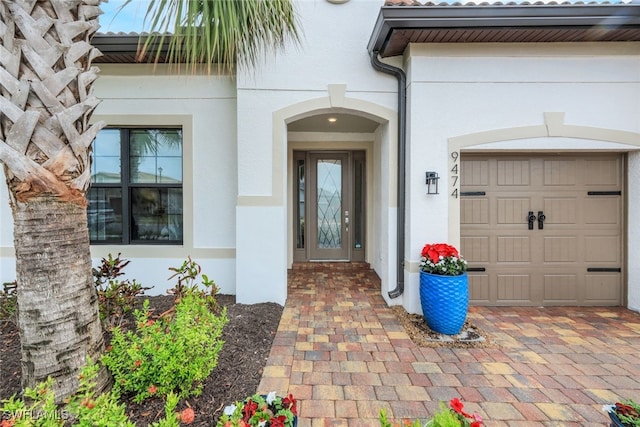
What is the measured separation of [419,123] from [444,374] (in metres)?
3.01

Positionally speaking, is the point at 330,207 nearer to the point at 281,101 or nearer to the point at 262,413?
the point at 281,101

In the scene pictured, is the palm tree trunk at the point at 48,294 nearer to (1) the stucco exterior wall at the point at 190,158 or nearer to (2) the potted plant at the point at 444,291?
(1) the stucco exterior wall at the point at 190,158

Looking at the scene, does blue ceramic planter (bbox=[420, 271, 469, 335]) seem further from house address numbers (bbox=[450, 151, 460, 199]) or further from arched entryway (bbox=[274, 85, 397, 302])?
arched entryway (bbox=[274, 85, 397, 302])

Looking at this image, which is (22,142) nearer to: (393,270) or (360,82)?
(360,82)

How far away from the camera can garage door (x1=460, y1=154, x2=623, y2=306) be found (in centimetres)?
444

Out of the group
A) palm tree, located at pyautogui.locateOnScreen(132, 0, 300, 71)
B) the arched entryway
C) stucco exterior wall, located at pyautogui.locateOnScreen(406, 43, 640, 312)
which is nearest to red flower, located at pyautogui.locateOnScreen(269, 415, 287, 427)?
palm tree, located at pyautogui.locateOnScreen(132, 0, 300, 71)

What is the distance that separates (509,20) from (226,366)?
4868mm

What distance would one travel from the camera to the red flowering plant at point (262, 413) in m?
1.55

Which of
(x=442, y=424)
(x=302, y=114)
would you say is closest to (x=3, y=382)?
(x=442, y=424)

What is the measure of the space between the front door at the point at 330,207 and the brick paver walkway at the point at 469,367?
114 inches

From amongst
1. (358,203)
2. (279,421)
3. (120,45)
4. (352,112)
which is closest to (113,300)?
(279,421)

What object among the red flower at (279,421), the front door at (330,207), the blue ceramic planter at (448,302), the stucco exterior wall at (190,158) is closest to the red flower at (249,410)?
the red flower at (279,421)

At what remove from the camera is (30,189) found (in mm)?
1840

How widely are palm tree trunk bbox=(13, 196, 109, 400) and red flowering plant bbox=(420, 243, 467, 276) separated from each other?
3.42m
